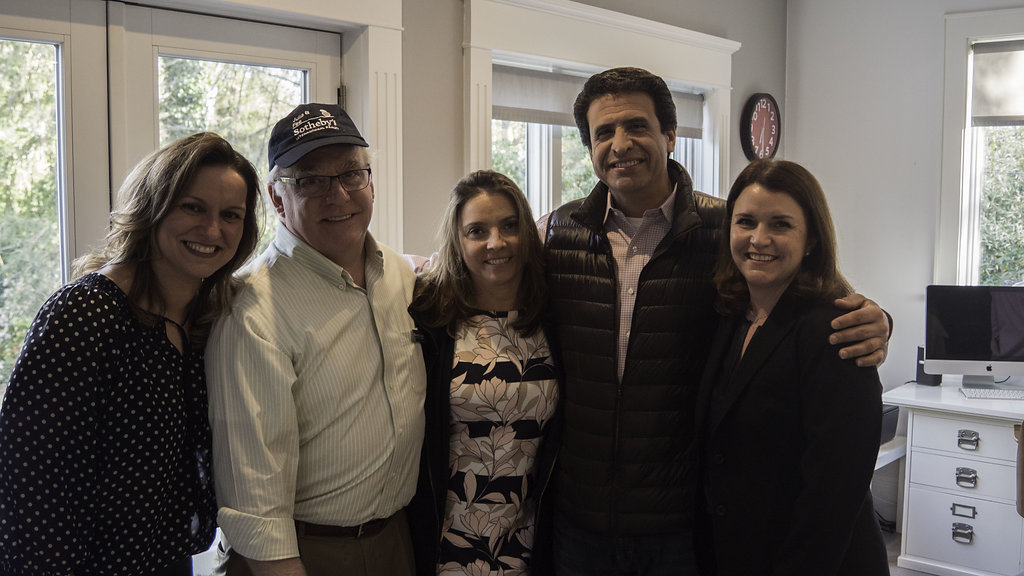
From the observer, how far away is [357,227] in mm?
1565

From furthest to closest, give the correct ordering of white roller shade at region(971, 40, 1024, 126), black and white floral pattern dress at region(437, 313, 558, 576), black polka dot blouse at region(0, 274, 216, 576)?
1. white roller shade at region(971, 40, 1024, 126)
2. black and white floral pattern dress at region(437, 313, 558, 576)
3. black polka dot blouse at region(0, 274, 216, 576)

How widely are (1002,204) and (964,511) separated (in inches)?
63.5

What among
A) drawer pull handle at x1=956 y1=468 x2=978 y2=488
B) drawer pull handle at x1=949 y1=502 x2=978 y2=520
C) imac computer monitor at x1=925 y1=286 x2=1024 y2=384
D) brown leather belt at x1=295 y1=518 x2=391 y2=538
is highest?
imac computer monitor at x1=925 y1=286 x2=1024 y2=384

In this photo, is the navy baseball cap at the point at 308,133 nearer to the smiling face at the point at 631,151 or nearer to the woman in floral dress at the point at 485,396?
the woman in floral dress at the point at 485,396

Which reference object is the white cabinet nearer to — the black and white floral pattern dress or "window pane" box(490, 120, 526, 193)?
"window pane" box(490, 120, 526, 193)

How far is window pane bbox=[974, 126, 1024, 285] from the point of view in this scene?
13.3ft

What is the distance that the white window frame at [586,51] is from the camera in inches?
117

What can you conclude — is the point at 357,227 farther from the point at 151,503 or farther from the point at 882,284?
the point at 882,284

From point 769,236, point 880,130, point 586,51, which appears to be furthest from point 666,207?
point 880,130

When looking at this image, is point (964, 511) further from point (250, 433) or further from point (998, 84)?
point (250, 433)

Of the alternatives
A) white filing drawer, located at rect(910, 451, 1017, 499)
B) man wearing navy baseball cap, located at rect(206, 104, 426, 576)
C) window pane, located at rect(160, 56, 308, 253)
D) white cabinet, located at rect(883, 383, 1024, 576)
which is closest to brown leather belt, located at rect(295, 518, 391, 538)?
man wearing navy baseball cap, located at rect(206, 104, 426, 576)

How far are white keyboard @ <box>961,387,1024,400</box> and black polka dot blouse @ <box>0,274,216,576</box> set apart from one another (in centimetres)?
345

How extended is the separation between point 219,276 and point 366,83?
4.37 ft

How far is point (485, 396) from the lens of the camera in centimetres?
169
